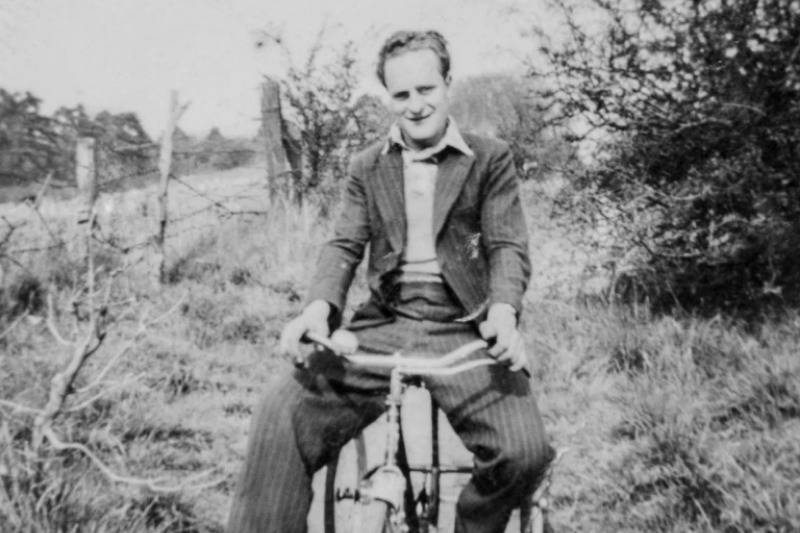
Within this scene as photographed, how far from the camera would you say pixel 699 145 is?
400 cm

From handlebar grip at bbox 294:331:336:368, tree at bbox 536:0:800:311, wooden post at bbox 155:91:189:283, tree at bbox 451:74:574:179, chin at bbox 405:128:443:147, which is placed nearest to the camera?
handlebar grip at bbox 294:331:336:368

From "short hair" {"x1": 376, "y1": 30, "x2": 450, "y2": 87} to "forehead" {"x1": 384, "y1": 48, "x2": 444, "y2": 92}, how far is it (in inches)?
1.0

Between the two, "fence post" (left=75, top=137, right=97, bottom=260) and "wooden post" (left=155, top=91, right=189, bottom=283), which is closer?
"fence post" (left=75, top=137, right=97, bottom=260)

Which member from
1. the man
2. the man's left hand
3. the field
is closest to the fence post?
the field

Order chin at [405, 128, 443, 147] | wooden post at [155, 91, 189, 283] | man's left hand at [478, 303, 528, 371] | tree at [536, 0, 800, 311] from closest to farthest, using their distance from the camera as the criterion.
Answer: man's left hand at [478, 303, 528, 371] < chin at [405, 128, 443, 147] < tree at [536, 0, 800, 311] < wooden post at [155, 91, 189, 283]

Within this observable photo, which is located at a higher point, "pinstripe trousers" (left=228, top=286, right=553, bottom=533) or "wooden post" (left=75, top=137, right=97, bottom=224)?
"wooden post" (left=75, top=137, right=97, bottom=224)

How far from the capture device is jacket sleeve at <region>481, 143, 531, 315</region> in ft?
8.68

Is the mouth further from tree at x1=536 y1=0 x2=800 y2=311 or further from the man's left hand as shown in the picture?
tree at x1=536 y1=0 x2=800 y2=311

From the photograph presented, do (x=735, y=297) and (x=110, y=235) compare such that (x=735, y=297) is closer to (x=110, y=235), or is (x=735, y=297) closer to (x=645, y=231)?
(x=645, y=231)

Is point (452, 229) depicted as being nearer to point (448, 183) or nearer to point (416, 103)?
point (448, 183)

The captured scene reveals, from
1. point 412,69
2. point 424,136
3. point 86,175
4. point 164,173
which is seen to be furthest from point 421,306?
point 86,175

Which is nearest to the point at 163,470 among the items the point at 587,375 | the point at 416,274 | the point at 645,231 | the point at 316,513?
the point at 316,513

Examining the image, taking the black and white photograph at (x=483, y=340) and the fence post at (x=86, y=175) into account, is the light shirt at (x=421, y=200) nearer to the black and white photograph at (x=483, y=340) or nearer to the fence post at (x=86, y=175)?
the black and white photograph at (x=483, y=340)

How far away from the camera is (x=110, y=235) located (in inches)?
A: 257
